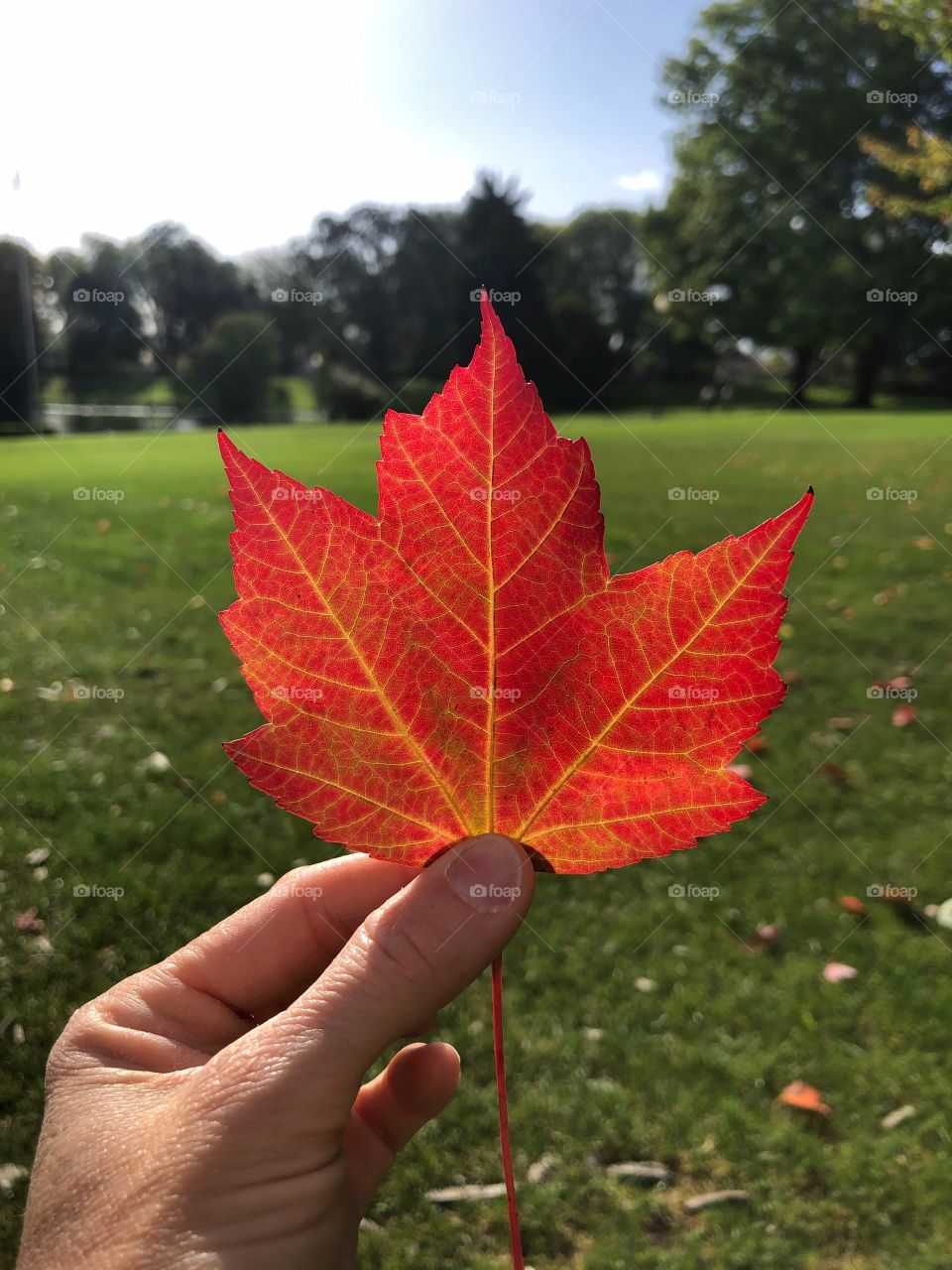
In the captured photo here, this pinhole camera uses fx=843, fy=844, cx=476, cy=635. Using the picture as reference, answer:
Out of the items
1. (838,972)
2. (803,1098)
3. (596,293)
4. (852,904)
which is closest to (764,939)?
(838,972)

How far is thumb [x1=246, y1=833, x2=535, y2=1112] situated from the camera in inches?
38.5

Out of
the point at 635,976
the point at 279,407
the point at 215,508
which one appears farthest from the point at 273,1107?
the point at 279,407

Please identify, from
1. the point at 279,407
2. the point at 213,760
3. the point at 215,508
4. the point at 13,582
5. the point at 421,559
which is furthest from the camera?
the point at 279,407

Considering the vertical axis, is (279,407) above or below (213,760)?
above

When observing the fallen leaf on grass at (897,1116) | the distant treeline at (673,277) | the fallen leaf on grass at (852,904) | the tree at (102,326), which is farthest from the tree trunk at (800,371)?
the fallen leaf on grass at (897,1116)

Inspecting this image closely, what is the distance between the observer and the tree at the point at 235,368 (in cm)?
1623

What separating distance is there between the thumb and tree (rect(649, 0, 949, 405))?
22177mm

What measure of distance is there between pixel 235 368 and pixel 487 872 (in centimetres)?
1854

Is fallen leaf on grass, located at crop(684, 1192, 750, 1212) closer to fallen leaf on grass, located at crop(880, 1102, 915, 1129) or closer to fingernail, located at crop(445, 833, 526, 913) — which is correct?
fallen leaf on grass, located at crop(880, 1102, 915, 1129)

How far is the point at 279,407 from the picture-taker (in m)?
19.0

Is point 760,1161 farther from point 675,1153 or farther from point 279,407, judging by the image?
point 279,407

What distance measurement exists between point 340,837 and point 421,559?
0.28 m

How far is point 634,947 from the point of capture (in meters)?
3.46

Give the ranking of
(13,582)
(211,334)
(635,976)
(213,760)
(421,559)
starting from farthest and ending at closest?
(211,334), (13,582), (213,760), (635,976), (421,559)
